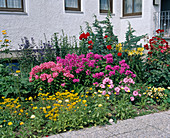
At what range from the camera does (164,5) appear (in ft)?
38.0

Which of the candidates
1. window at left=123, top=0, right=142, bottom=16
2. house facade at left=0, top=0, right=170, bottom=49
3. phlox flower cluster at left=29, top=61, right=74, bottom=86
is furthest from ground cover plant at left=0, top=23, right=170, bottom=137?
window at left=123, top=0, right=142, bottom=16

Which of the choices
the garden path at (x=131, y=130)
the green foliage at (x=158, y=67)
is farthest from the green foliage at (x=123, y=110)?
the green foliage at (x=158, y=67)

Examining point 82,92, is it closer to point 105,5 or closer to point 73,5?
point 73,5

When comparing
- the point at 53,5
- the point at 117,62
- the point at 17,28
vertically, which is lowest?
the point at 117,62

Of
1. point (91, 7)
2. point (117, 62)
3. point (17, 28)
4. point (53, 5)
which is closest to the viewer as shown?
point (117, 62)

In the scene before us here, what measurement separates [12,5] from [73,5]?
2424 mm

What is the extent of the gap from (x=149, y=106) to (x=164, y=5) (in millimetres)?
9028

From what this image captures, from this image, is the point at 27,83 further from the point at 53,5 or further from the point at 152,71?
the point at 53,5

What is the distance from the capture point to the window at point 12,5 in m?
7.60

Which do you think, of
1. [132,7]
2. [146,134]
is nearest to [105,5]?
[132,7]

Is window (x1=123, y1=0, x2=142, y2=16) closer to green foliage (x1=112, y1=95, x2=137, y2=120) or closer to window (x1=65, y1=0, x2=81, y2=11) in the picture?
window (x1=65, y1=0, x2=81, y2=11)

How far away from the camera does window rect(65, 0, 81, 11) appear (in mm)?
8900

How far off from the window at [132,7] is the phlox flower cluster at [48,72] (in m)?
6.94

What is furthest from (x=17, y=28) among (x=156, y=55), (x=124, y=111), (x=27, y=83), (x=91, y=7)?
(x=124, y=111)
